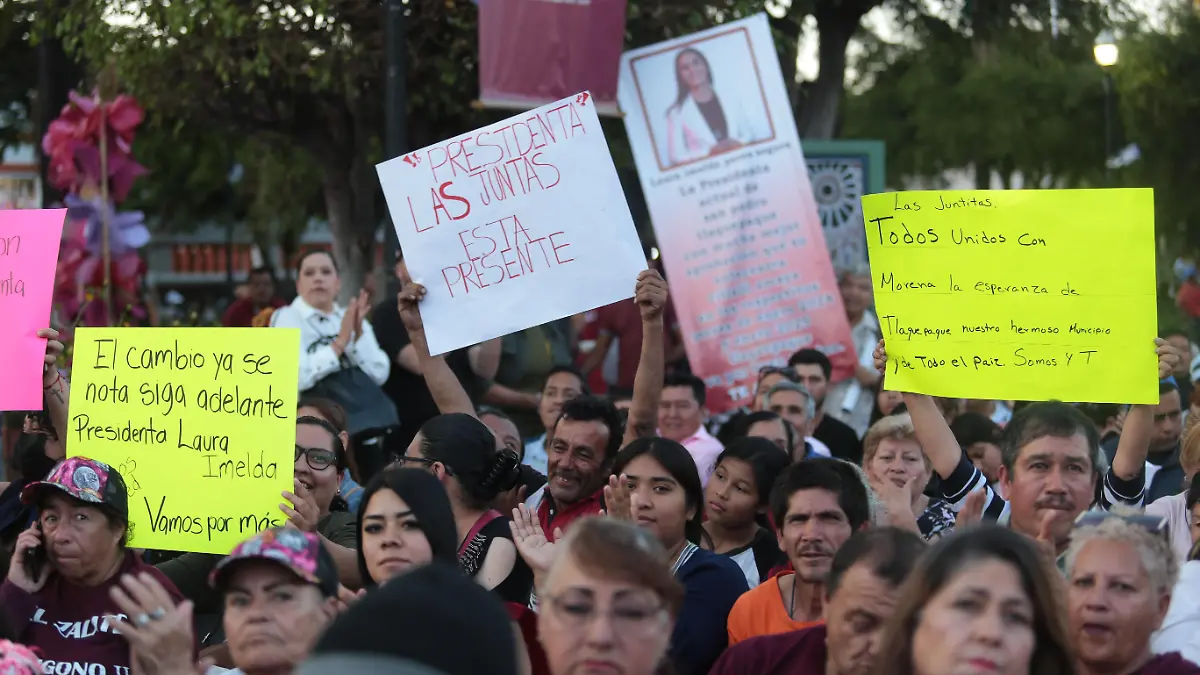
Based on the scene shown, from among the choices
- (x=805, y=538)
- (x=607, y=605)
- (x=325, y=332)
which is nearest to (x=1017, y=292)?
(x=805, y=538)

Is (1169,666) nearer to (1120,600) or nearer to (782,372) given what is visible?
(1120,600)

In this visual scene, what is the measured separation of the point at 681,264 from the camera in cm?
1052

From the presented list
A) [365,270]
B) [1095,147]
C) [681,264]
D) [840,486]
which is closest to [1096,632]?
[840,486]

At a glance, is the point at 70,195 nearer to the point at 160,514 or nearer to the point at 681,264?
the point at 681,264

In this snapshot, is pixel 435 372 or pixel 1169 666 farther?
pixel 435 372

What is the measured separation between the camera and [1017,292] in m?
5.83

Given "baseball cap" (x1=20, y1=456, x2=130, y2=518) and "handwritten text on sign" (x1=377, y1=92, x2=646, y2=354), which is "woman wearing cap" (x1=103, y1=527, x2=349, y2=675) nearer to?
"baseball cap" (x1=20, y1=456, x2=130, y2=518)

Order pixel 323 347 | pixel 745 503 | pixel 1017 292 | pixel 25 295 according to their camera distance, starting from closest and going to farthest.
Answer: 1. pixel 1017 292
2. pixel 25 295
3. pixel 745 503
4. pixel 323 347

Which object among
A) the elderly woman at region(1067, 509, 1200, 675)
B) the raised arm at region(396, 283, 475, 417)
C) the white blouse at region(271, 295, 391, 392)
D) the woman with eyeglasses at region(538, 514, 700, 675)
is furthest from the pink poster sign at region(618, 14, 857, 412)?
the woman with eyeglasses at region(538, 514, 700, 675)

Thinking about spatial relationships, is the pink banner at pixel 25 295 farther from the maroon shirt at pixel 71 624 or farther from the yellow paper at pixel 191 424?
the maroon shirt at pixel 71 624

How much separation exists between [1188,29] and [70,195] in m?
16.7

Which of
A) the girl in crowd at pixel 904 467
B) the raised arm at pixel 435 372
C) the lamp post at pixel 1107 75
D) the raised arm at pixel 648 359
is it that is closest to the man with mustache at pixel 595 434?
the raised arm at pixel 648 359

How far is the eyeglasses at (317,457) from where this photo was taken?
241 inches

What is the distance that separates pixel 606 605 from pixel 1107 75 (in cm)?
2257
